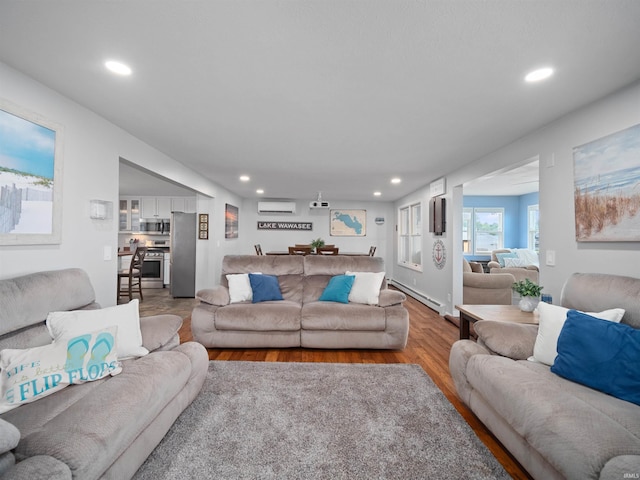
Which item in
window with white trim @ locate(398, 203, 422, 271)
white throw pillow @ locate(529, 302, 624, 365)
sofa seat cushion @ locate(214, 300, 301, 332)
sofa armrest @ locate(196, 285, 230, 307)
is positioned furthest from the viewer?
window with white trim @ locate(398, 203, 422, 271)

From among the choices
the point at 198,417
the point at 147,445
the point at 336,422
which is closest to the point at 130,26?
the point at 147,445

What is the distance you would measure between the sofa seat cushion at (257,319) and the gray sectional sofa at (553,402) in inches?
64.1

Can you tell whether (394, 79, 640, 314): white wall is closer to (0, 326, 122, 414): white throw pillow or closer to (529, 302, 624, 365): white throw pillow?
(529, 302, 624, 365): white throw pillow

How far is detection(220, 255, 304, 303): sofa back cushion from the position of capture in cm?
362

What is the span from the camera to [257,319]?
119 inches

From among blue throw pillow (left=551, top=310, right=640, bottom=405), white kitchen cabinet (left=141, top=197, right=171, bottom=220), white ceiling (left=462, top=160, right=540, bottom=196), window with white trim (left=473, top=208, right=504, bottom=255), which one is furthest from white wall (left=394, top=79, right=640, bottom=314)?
white kitchen cabinet (left=141, top=197, right=171, bottom=220)

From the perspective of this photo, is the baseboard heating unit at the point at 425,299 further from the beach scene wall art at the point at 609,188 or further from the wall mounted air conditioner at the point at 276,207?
the wall mounted air conditioner at the point at 276,207

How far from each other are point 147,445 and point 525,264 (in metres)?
7.76

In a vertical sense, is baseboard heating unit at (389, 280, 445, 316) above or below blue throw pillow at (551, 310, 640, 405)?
below

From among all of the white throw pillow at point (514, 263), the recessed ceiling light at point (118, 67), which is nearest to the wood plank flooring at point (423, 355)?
the recessed ceiling light at point (118, 67)

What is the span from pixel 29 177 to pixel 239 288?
2.04 metres

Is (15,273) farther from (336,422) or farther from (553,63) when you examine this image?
(553,63)

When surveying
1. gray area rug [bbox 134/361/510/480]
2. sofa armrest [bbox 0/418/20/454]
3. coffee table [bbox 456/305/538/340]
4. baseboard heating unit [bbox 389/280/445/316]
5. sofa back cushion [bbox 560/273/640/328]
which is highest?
sofa back cushion [bbox 560/273/640/328]

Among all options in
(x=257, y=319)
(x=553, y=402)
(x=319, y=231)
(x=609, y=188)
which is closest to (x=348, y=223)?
(x=319, y=231)
